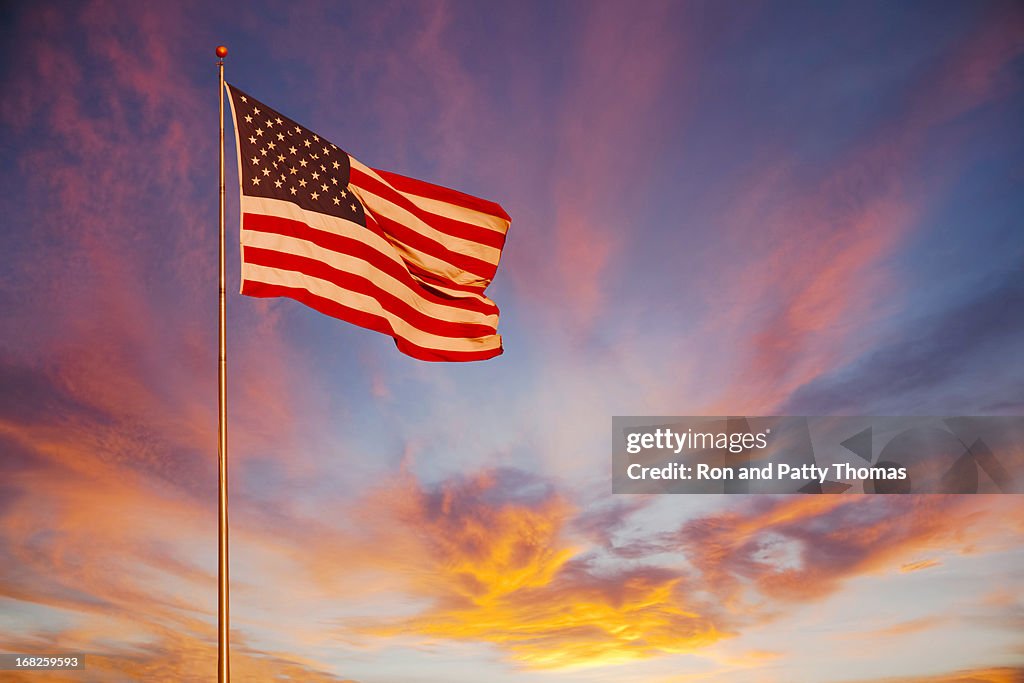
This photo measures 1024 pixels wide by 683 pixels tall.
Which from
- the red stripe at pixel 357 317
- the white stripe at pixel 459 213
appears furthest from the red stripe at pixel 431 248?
the red stripe at pixel 357 317

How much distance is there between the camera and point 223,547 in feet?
29.8

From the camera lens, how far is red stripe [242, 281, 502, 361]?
9541 millimetres

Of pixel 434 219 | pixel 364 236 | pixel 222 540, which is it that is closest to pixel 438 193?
pixel 434 219

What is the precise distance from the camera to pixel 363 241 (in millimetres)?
11016

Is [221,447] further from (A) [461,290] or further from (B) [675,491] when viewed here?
(B) [675,491]

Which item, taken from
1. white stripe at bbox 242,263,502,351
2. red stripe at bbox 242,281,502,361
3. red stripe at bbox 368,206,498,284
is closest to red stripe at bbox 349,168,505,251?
red stripe at bbox 368,206,498,284

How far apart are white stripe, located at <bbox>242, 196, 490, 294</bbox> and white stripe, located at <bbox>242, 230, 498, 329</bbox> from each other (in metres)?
0.26

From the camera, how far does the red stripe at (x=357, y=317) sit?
9.54 meters

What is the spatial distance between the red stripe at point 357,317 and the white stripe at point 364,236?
0.86m

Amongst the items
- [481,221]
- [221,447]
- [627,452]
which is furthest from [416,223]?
[627,452]

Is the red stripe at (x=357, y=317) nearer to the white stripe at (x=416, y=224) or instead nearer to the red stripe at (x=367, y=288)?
the red stripe at (x=367, y=288)

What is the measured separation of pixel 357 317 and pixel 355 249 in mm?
864

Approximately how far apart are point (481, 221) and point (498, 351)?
1954 millimetres

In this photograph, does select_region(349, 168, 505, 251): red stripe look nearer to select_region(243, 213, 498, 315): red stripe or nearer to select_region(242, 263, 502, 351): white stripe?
select_region(243, 213, 498, 315): red stripe
